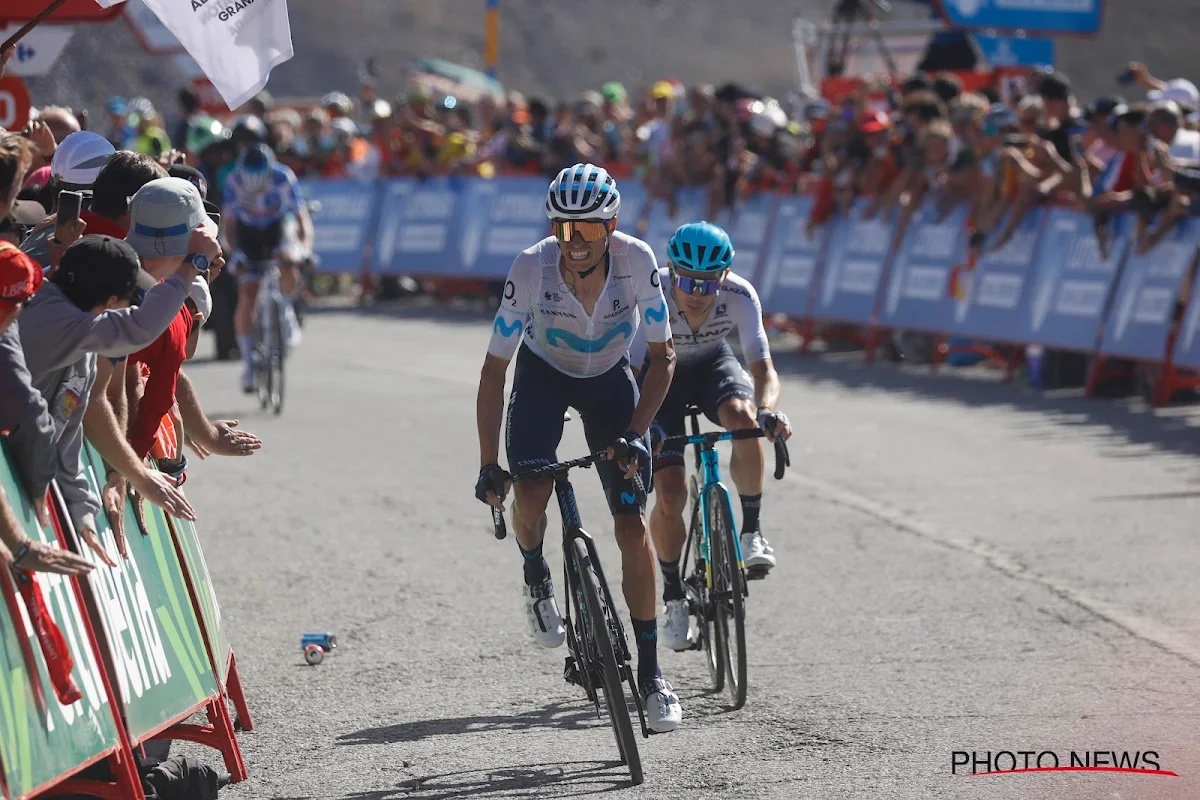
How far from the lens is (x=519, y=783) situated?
596cm

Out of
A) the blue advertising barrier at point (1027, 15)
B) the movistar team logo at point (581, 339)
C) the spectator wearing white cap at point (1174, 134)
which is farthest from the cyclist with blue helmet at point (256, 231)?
the blue advertising barrier at point (1027, 15)

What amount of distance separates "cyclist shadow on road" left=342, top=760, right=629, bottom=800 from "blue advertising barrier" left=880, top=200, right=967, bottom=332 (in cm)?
1218

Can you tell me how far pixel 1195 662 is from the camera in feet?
24.3

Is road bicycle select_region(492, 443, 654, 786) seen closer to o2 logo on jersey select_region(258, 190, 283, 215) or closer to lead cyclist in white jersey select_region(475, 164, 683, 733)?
lead cyclist in white jersey select_region(475, 164, 683, 733)

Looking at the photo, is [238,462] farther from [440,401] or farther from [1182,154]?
[1182,154]

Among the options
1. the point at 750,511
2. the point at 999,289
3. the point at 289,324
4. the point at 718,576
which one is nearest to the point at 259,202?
the point at 289,324

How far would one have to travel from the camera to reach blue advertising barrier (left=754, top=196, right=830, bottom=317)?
19578 mm

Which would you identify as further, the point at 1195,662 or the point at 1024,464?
the point at 1024,464

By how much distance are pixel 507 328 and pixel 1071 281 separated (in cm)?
1063

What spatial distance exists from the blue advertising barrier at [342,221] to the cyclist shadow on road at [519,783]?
20.7m

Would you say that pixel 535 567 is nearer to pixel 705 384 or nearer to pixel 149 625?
pixel 705 384

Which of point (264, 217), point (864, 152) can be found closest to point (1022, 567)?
point (264, 217)

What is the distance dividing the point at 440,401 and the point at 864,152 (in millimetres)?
5496

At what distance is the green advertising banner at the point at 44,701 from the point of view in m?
4.54
